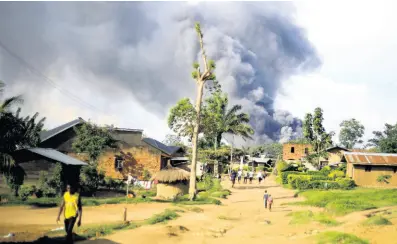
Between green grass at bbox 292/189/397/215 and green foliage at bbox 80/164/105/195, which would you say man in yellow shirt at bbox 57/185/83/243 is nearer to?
green grass at bbox 292/189/397/215

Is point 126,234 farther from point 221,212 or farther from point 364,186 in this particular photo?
point 364,186

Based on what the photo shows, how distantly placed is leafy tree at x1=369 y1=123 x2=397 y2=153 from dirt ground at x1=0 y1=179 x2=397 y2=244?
115ft

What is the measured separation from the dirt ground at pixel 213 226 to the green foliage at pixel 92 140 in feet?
47.1

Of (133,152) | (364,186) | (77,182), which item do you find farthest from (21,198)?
(364,186)

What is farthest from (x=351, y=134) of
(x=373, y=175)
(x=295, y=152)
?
(x=373, y=175)

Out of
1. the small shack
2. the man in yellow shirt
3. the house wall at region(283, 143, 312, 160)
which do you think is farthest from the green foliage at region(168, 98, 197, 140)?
the house wall at region(283, 143, 312, 160)

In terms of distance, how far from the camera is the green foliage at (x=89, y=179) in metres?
30.5

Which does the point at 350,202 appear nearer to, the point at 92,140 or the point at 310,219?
the point at 310,219

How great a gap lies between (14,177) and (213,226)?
46.9ft

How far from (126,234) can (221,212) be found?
10125 mm

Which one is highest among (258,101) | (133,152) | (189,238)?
(258,101)

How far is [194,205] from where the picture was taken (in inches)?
1031

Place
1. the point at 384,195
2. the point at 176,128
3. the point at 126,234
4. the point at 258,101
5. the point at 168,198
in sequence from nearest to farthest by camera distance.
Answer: the point at 126,234, the point at 384,195, the point at 168,198, the point at 176,128, the point at 258,101

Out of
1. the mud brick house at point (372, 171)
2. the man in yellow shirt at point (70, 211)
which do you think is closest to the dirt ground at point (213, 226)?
the man in yellow shirt at point (70, 211)
